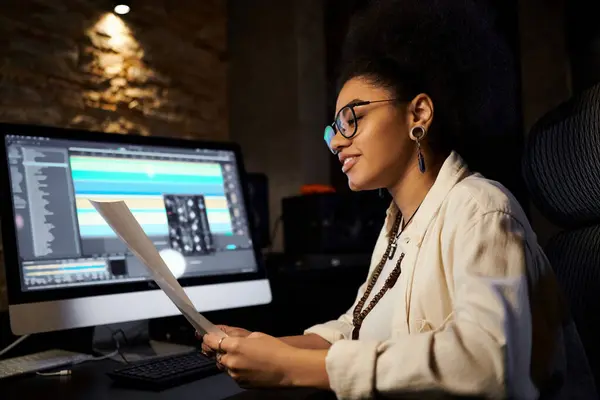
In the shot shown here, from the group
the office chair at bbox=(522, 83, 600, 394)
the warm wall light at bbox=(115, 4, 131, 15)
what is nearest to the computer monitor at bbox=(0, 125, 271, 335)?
the office chair at bbox=(522, 83, 600, 394)

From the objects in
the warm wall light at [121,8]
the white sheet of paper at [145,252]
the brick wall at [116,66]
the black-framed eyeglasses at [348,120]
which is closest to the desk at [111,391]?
the white sheet of paper at [145,252]

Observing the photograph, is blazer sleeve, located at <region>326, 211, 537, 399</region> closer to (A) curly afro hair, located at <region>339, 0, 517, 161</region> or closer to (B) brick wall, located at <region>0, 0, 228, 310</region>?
(A) curly afro hair, located at <region>339, 0, 517, 161</region>

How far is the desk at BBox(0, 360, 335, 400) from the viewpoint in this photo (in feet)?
3.02

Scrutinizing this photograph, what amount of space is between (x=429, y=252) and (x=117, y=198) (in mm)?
733

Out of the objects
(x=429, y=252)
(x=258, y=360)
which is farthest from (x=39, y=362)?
(x=429, y=252)

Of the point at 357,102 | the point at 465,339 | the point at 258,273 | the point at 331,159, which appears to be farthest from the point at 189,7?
the point at 465,339

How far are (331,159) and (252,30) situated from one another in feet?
2.75

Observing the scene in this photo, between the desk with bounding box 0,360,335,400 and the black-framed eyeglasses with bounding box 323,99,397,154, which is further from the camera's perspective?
the black-framed eyeglasses with bounding box 323,99,397,154

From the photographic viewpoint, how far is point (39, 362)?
3.81 ft

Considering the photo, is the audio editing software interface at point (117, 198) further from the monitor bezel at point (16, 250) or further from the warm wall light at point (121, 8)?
the warm wall light at point (121, 8)

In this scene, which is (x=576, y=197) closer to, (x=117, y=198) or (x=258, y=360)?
(x=258, y=360)

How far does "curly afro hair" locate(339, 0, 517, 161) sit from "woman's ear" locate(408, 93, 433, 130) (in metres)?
0.01

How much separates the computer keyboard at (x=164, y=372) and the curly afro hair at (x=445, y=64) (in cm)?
58

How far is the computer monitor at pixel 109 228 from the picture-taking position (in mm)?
1140
